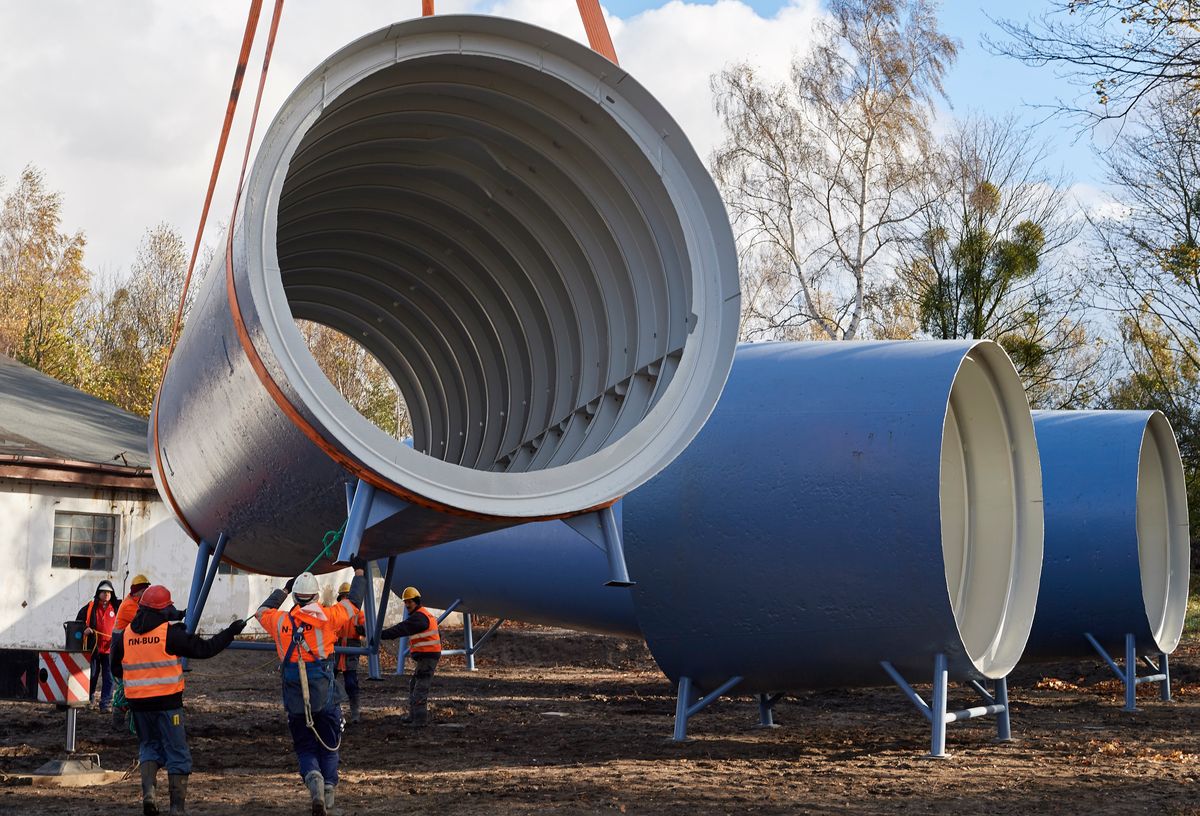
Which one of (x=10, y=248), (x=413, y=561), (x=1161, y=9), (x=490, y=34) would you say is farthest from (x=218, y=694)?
(x=10, y=248)

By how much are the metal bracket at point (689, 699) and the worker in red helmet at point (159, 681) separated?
3703 millimetres

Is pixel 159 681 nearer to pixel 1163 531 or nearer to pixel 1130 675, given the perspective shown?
pixel 1130 675

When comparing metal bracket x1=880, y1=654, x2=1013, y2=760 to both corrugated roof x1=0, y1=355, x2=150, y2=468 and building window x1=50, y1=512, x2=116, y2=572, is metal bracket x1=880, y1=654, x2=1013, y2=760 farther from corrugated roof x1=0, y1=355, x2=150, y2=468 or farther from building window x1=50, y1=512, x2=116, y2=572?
corrugated roof x1=0, y1=355, x2=150, y2=468

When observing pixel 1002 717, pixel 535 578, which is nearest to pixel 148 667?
pixel 535 578

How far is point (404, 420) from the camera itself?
47.8 meters

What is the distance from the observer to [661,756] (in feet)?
33.2

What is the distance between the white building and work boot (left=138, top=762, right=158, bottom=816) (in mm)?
12373

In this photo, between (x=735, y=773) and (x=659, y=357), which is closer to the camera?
(x=659, y=357)

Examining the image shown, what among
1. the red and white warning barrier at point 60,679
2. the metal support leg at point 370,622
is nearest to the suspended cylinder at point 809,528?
the metal support leg at point 370,622

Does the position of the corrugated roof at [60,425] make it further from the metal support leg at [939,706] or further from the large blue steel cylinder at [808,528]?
the metal support leg at [939,706]

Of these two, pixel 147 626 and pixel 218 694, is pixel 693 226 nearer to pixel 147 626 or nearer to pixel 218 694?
pixel 147 626

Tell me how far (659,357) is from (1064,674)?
1217 cm

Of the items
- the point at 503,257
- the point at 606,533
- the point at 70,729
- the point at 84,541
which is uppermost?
the point at 503,257

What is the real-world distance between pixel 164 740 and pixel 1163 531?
40.1 feet
